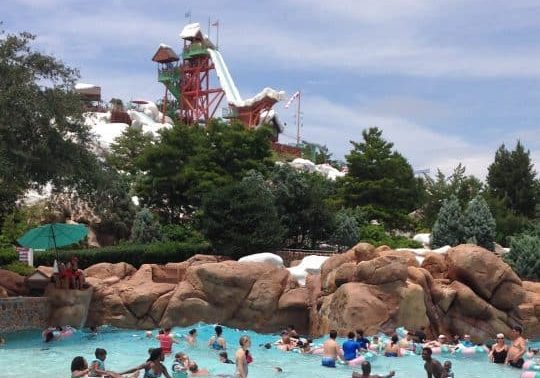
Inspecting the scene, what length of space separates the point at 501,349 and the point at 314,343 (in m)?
4.32

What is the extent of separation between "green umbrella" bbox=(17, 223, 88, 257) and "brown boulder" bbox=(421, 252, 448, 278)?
9.87m

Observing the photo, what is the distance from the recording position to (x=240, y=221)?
26938 millimetres

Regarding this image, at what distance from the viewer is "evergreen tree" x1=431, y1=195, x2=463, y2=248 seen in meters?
31.7

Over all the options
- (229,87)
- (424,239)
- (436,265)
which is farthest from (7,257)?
(229,87)

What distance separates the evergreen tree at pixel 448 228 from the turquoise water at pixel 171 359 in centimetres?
1554

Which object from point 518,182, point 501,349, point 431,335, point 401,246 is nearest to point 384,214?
point 401,246

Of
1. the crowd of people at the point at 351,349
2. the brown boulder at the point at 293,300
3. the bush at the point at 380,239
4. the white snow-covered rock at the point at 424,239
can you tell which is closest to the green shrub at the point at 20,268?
the crowd of people at the point at 351,349

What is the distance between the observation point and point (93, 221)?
114 ft

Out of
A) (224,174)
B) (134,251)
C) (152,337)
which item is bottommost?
(152,337)

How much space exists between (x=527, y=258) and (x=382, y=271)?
10653mm

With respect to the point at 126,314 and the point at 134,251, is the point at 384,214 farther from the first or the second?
the point at 126,314

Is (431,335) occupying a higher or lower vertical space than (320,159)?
lower

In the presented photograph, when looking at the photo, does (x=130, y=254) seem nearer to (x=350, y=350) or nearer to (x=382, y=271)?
(x=382, y=271)

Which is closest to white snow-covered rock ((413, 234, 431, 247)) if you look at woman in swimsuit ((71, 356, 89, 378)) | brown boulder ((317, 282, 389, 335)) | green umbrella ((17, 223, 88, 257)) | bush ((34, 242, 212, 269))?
bush ((34, 242, 212, 269))
